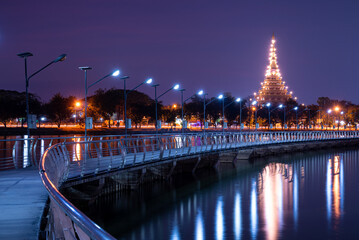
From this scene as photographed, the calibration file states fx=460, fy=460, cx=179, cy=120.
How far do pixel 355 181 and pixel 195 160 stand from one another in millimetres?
13927

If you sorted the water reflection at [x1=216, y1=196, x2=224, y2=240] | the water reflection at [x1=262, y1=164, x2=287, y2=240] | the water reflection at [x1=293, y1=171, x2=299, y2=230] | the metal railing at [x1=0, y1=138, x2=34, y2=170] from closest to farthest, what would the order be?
the metal railing at [x1=0, y1=138, x2=34, y2=170] → the water reflection at [x1=216, y1=196, x2=224, y2=240] → the water reflection at [x1=262, y1=164, x2=287, y2=240] → the water reflection at [x1=293, y1=171, x2=299, y2=230]

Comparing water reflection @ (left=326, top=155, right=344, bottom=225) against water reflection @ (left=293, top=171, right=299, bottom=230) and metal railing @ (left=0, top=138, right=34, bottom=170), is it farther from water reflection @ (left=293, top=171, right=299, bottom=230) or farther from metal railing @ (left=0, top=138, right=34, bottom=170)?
metal railing @ (left=0, top=138, right=34, bottom=170)

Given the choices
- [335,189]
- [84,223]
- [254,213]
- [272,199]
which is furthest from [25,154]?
[84,223]

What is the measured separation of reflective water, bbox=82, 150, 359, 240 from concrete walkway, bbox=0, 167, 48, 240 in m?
7.32

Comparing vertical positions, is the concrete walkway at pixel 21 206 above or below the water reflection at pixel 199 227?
above

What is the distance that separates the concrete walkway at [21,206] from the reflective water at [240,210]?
A: 288 inches

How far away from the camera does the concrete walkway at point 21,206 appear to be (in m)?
7.16

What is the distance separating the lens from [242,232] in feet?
67.4

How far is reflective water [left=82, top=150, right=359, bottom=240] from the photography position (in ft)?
67.7

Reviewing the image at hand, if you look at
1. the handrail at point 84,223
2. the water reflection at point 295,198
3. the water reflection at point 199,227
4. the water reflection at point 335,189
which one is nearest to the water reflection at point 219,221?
the water reflection at point 199,227

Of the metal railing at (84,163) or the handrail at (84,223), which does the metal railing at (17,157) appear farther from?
the handrail at (84,223)

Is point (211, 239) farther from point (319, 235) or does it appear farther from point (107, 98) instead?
point (107, 98)

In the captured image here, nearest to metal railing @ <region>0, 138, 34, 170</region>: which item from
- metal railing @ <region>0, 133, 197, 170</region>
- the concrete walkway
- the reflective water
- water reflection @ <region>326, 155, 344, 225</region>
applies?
metal railing @ <region>0, 133, 197, 170</region>

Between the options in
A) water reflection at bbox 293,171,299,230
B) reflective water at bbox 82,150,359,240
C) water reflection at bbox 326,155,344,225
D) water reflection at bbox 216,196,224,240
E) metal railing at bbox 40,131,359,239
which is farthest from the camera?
water reflection at bbox 326,155,344,225
